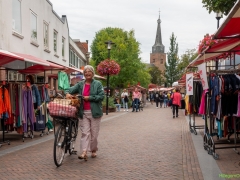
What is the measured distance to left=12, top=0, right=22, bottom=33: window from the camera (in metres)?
15.2

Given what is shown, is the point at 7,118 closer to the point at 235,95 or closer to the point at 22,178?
the point at 22,178

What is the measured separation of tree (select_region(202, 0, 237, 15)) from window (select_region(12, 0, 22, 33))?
8.01 metres

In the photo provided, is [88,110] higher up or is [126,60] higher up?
[126,60]

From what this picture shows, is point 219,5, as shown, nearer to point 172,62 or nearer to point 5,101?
point 5,101

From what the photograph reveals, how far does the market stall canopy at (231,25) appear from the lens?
16.0ft

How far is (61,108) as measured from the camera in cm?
666

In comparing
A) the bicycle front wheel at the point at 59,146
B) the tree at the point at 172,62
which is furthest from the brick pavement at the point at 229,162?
the tree at the point at 172,62

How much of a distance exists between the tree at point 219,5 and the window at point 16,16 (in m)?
8.01

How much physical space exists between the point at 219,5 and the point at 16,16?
28.6ft

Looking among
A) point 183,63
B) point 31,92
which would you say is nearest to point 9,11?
point 31,92

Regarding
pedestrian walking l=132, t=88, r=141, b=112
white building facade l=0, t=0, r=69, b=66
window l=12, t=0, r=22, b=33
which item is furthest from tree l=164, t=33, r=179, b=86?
window l=12, t=0, r=22, b=33

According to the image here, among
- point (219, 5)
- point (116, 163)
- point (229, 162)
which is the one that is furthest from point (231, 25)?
point (219, 5)

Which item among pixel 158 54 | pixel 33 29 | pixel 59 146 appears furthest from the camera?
pixel 158 54

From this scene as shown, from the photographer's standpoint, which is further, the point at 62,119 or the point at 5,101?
the point at 5,101
